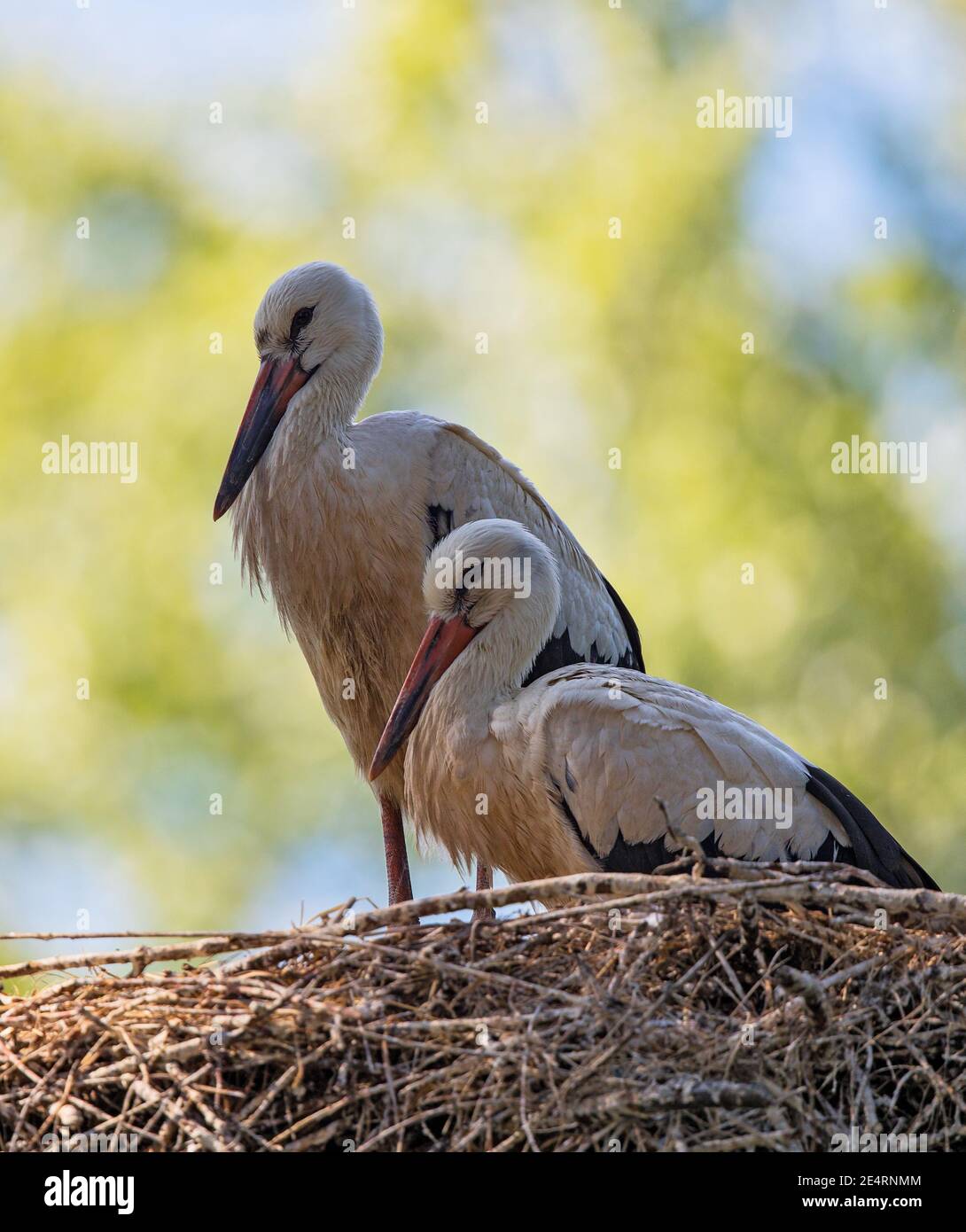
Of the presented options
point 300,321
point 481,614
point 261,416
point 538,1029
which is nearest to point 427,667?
point 481,614

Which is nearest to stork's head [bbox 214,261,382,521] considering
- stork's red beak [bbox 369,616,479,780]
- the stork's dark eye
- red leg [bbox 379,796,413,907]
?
the stork's dark eye

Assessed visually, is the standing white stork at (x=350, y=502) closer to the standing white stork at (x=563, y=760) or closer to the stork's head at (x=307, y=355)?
the stork's head at (x=307, y=355)

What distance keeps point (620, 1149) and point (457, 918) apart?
657mm

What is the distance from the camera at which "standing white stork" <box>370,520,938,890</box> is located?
4133mm

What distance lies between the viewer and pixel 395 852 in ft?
16.9

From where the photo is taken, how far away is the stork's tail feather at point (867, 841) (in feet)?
13.8

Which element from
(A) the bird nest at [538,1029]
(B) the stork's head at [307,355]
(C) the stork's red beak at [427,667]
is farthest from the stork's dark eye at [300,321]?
(A) the bird nest at [538,1029]

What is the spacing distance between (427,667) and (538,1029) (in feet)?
5.17

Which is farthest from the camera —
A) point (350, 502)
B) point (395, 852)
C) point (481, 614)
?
point (395, 852)

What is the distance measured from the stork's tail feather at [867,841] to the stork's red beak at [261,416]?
1794mm

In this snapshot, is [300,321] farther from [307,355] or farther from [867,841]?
[867,841]

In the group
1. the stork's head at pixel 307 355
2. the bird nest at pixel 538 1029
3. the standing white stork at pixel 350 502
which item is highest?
the stork's head at pixel 307 355

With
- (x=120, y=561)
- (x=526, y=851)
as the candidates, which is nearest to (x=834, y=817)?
(x=526, y=851)
